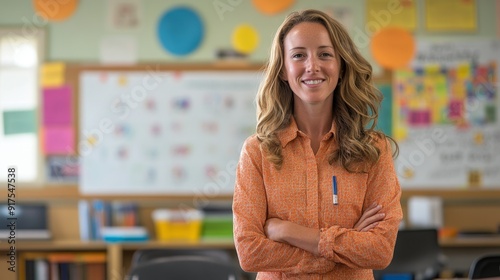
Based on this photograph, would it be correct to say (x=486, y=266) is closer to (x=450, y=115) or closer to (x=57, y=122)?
(x=450, y=115)

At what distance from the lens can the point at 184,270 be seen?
3031mm

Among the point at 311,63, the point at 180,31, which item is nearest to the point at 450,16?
the point at 180,31

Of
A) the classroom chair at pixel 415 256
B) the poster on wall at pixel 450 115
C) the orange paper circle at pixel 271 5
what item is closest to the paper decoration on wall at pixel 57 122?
the orange paper circle at pixel 271 5

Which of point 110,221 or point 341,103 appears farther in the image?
point 110,221

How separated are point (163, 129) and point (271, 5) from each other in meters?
1.13

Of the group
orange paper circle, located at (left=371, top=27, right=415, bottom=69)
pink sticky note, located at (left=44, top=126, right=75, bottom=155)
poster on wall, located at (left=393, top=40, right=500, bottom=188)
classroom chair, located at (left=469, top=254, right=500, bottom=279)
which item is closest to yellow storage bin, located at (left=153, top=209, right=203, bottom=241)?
pink sticky note, located at (left=44, top=126, right=75, bottom=155)

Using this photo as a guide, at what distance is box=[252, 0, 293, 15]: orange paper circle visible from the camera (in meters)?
5.32

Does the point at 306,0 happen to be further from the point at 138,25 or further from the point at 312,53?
the point at 312,53

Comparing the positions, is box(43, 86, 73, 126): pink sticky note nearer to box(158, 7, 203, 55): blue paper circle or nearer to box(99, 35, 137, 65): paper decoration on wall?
box(99, 35, 137, 65): paper decoration on wall

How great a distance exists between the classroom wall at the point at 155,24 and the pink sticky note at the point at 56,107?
221 mm

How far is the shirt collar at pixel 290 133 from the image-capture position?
1928 mm

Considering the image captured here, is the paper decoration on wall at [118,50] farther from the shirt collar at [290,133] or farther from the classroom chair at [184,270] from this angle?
the shirt collar at [290,133]

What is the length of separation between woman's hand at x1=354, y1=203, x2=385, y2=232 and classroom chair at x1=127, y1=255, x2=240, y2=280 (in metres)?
1.14

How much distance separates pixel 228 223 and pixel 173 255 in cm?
132
